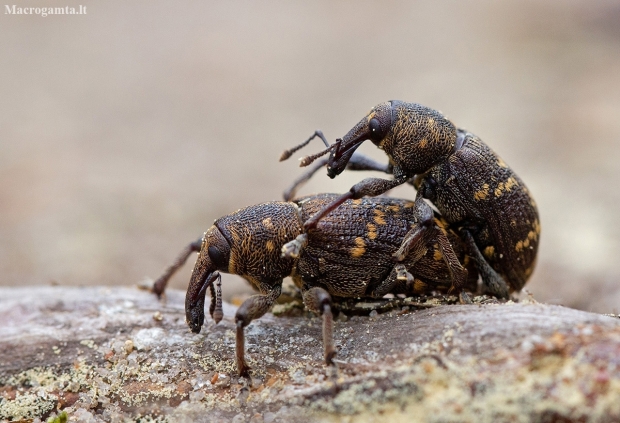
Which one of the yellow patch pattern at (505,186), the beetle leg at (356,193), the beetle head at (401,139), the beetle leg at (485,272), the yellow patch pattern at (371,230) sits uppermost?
the beetle head at (401,139)

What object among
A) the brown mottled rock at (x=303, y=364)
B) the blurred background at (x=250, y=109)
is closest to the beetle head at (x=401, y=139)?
the brown mottled rock at (x=303, y=364)

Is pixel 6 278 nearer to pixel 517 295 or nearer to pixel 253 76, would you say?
pixel 517 295

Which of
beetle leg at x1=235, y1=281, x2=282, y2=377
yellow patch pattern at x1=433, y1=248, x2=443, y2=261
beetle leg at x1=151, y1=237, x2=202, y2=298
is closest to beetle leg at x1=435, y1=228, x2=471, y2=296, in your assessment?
yellow patch pattern at x1=433, y1=248, x2=443, y2=261

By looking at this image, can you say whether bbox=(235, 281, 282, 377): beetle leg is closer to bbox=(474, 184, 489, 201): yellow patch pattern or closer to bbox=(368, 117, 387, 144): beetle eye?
bbox=(368, 117, 387, 144): beetle eye

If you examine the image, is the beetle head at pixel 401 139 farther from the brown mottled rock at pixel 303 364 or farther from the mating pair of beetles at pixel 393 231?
the brown mottled rock at pixel 303 364

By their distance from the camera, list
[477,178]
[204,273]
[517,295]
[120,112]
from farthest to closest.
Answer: [120,112], [517,295], [477,178], [204,273]

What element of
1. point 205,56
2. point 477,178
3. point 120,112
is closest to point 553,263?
point 477,178
